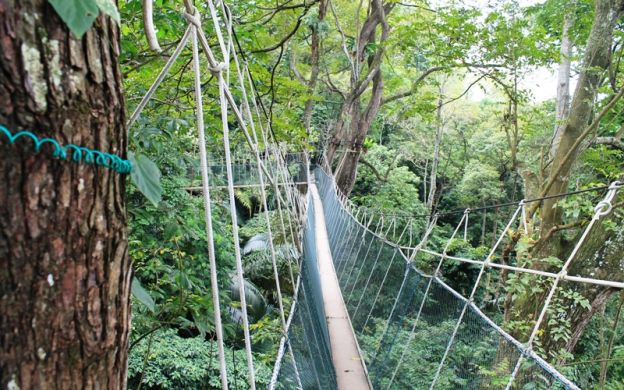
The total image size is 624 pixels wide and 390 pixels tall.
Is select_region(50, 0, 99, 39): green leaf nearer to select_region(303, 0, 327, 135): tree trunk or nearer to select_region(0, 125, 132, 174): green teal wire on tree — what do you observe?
select_region(0, 125, 132, 174): green teal wire on tree

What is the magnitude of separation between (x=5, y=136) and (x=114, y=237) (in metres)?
0.18

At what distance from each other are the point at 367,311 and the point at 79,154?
4.03 meters

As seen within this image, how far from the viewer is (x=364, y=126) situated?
8.75 meters

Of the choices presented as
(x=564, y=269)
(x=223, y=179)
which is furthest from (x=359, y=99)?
(x=564, y=269)

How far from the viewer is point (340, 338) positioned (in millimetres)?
4727

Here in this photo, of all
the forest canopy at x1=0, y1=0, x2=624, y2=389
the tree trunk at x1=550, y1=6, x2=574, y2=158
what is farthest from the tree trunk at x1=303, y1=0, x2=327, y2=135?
the tree trunk at x1=550, y1=6, x2=574, y2=158

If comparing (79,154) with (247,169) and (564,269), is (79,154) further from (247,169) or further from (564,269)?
(247,169)

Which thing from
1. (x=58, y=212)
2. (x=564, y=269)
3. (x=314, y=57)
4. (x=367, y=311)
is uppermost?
(x=314, y=57)

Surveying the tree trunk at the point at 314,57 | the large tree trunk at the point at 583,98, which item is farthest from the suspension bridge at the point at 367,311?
the tree trunk at the point at 314,57

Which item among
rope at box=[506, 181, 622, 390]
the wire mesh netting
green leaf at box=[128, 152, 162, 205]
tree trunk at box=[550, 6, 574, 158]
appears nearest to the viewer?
green leaf at box=[128, 152, 162, 205]

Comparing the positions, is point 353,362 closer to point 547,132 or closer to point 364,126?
point 364,126

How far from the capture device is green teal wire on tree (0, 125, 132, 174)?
0.51 meters

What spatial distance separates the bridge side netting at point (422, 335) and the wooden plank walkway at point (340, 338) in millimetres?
119

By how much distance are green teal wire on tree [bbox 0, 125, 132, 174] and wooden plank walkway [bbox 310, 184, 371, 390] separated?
3.50 metres
